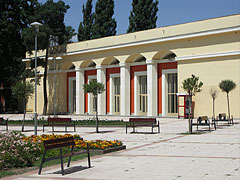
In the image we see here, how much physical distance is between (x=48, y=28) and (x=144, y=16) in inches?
561

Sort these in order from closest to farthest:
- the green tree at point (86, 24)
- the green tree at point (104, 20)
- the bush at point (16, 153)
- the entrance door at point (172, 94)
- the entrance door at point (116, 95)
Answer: the bush at point (16, 153) < the entrance door at point (172, 94) < the entrance door at point (116, 95) < the green tree at point (104, 20) < the green tree at point (86, 24)

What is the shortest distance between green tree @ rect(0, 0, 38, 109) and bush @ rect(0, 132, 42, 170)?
39029 mm

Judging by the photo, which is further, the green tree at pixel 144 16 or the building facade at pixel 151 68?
the green tree at pixel 144 16

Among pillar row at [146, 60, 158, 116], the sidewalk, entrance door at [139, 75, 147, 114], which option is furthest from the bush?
entrance door at [139, 75, 147, 114]

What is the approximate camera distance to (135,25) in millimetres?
52812

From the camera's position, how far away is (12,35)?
49.9 m

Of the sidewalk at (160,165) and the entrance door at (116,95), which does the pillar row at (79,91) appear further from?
the sidewalk at (160,165)

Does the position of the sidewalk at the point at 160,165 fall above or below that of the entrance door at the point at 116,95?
below

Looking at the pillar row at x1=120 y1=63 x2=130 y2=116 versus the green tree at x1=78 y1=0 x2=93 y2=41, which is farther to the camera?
the green tree at x1=78 y1=0 x2=93 y2=41

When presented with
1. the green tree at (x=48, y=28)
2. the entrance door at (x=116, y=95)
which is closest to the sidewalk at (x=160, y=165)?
the entrance door at (x=116, y=95)

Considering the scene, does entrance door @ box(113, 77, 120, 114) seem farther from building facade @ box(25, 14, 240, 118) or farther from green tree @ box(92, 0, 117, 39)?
green tree @ box(92, 0, 117, 39)

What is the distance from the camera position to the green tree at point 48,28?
1786 inches

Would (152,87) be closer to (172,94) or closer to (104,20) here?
(172,94)

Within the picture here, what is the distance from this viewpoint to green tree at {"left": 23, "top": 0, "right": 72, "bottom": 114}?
45.4 m
